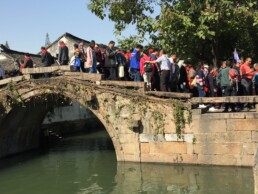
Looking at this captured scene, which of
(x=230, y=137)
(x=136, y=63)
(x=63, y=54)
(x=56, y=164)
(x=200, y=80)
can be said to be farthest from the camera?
(x=56, y=164)

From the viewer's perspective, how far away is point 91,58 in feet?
40.6

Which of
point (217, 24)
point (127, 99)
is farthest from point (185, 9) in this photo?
point (127, 99)

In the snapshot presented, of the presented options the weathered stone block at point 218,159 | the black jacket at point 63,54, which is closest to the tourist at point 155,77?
the weathered stone block at point 218,159

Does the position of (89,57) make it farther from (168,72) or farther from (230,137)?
(230,137)

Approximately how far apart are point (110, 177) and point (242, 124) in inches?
→ 163

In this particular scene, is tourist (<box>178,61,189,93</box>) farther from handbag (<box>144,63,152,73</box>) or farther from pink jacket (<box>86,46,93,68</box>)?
pink jacket (<box>86,46,93,68</box>)

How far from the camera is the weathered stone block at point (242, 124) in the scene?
1034 centimetres

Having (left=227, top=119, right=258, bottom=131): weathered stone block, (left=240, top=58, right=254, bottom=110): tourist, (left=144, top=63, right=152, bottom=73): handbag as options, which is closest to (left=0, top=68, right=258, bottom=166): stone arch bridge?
(left=227, top=119, right=258, bottom=131): weathered stone block

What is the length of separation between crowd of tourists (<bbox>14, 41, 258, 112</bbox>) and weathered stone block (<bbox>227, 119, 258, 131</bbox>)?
768mm

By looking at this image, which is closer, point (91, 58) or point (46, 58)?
point (91, 58)

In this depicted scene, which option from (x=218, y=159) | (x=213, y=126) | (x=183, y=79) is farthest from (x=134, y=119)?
(x=218, y=159)

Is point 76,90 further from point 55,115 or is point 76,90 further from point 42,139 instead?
point 55,115

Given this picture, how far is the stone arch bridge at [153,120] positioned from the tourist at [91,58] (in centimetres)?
32

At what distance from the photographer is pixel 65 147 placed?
1817 centimetres
